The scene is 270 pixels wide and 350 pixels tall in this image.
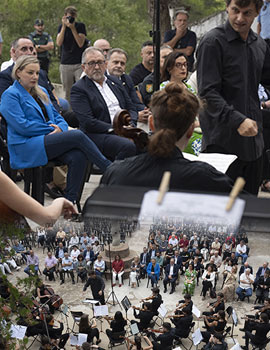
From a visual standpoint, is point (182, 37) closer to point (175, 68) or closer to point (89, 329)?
point (175, 68)

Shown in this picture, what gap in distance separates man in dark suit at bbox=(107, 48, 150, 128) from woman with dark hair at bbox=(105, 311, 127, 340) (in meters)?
1.89

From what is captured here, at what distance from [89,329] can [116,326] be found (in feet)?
0.81

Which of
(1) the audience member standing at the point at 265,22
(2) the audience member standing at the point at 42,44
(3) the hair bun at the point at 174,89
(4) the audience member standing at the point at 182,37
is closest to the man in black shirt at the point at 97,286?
(3) the hair bun at the point at 174,89

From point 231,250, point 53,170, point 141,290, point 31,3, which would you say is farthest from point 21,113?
point 31,3

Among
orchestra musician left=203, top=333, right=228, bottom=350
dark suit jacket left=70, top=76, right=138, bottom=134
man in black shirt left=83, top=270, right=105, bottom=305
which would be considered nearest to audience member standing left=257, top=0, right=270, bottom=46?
dark suit jacket left=70, top=76, right=138, bottom=134

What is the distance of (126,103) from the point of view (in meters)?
4.62

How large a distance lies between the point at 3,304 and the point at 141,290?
124 cm

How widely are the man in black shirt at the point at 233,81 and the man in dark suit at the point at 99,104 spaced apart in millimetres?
1390

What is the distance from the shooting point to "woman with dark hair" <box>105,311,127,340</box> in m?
3.15

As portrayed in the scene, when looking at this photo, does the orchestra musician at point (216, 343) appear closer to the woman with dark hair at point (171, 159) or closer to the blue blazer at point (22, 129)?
the blue blazer at point (22, 129)

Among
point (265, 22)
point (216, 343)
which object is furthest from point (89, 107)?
point (265, 22)

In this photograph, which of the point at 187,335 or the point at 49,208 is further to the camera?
the point at 187,335

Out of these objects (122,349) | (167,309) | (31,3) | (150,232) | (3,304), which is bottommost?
(122,349)

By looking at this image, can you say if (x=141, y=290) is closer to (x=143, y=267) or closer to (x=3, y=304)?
(x=143, y=267)
